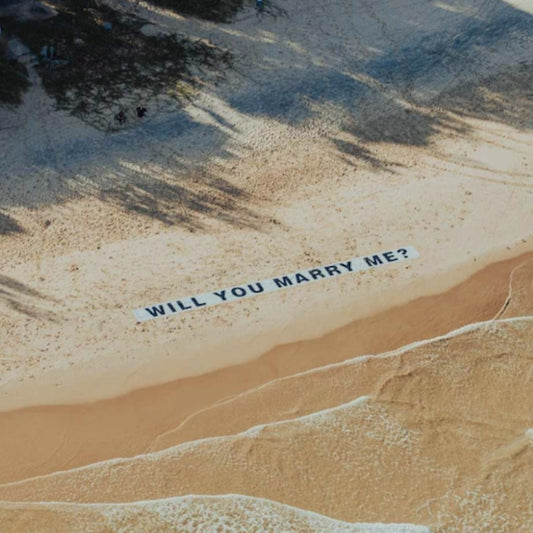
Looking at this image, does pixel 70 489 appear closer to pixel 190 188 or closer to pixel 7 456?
pixel 7 456

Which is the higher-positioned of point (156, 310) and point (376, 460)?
point (156, 310)

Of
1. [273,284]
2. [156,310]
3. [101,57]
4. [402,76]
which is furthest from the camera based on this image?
[402,76]

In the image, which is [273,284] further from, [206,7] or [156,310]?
[206,7]

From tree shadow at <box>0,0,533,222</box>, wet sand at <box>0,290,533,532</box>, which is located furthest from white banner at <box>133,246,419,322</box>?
wet sand at <box>0,290,533,532</box>

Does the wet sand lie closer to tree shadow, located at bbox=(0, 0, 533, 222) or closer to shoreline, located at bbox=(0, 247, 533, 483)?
shoreline, located at bbox=(0, 247, 533, 483)

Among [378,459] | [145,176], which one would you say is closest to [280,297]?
[378,459]

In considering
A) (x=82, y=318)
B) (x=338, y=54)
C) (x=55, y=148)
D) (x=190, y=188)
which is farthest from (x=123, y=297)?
Result: (x=338, y=54)
